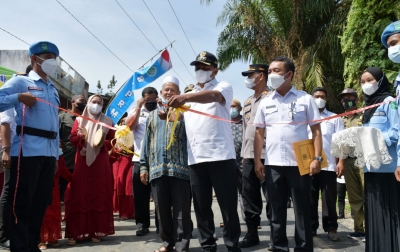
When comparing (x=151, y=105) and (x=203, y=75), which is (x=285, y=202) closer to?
(x=203, y=75)

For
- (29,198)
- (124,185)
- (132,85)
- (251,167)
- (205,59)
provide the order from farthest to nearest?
(132,85) < (124,185) < (251,167) < (205,59) < (29,198)

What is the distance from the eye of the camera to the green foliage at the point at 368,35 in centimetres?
867

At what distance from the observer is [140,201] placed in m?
5.90

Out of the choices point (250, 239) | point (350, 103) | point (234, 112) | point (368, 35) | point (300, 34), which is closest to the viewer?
point (250, 239)

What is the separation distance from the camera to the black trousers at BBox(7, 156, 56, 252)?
391 centimetres

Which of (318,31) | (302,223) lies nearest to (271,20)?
(318,31)

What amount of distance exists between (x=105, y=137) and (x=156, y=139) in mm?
1044

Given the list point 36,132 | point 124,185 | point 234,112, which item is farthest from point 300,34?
point 36,132

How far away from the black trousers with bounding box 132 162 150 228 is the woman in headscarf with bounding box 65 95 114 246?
0.46 m

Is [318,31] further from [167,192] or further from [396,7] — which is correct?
[167,192]

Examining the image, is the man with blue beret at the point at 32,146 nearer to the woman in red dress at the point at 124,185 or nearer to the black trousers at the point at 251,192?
the black trousers at the point at 251,192

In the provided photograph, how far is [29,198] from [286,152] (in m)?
2.53

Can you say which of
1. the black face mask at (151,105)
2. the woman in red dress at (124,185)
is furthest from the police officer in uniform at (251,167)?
the woman in red dress at (124,185)

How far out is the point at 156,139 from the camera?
187 inches
